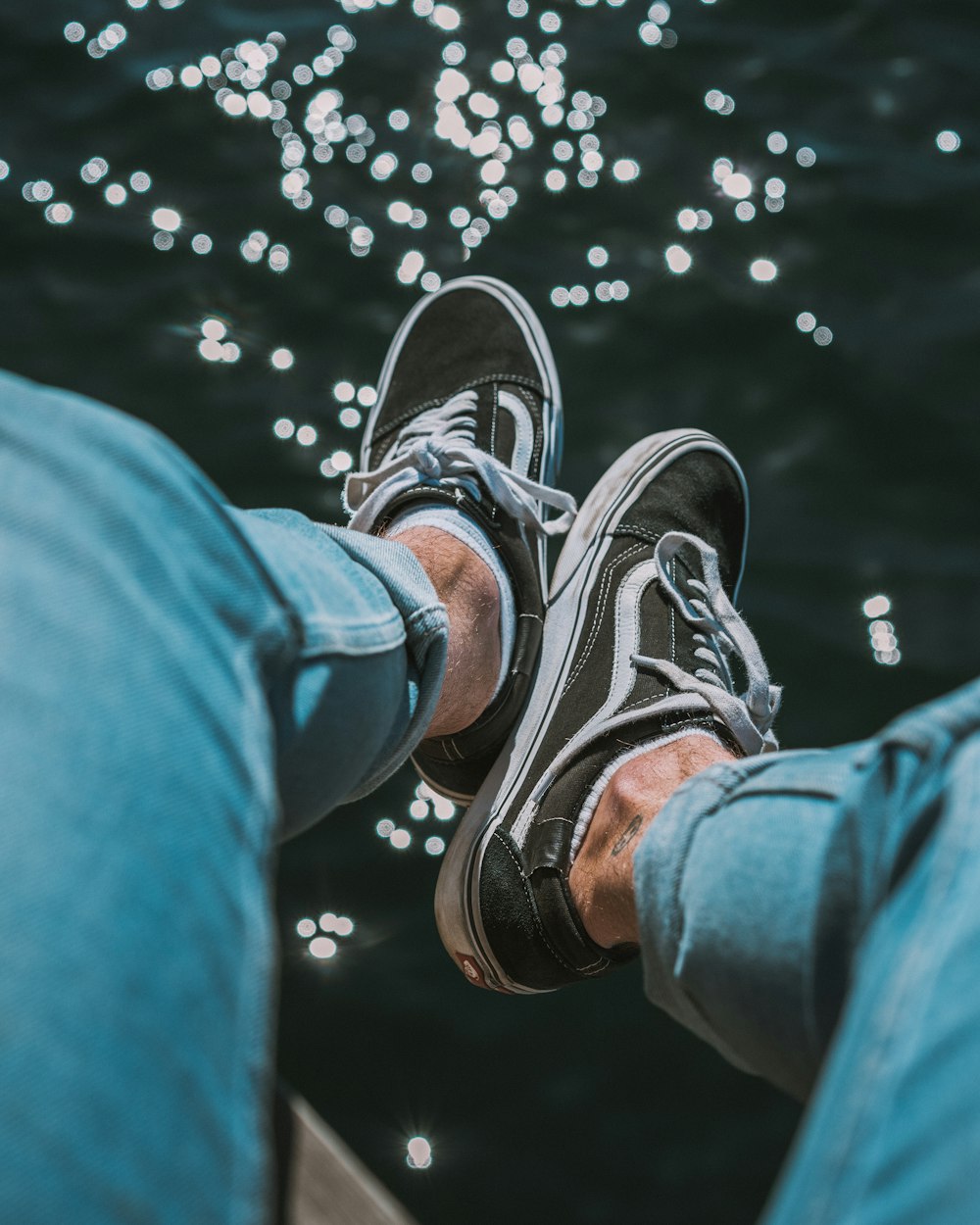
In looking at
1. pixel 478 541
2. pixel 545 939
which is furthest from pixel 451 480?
pixel 545 939

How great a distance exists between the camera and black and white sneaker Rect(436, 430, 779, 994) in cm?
98

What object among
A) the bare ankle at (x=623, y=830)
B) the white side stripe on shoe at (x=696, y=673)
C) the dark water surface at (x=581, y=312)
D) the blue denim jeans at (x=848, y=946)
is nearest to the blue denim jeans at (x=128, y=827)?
the blue denim jeans at (x=848, y=946)

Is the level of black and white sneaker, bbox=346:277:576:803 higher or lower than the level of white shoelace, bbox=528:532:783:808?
higher

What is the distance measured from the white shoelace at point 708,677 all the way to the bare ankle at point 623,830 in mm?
42

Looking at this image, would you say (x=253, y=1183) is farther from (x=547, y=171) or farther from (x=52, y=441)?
(x=547, y=171)

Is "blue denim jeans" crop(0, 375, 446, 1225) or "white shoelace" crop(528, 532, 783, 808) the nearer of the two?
"blue denim jeans" crop(0, 375, 446, 1225)

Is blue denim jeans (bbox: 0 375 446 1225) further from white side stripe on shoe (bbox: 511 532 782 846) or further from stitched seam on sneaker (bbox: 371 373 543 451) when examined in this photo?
stitched seam on sneaker (bbox: 371 373 543 451)

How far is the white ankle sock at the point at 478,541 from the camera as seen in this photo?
3.83ft

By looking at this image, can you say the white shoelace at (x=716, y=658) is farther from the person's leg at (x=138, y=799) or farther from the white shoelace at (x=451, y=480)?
the person's leg at (x=138, y=799)

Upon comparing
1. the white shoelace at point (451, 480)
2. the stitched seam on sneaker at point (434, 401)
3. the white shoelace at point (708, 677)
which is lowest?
the white shoelace at point (708, 677)

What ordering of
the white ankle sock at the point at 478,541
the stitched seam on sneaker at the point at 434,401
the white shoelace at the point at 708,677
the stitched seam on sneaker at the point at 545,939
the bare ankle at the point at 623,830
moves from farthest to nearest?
the stitched seam on sneaker at the point at 434,401 → the white ankle sock at the point at 478,541 → the white shoelace at the point at 708,677 → the stitched seam on sneaker at the point at 545,939 → the bare ankle at the point at 623,830

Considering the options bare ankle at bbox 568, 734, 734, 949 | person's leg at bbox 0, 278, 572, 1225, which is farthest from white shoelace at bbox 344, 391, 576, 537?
person's leg at bbox 0, 278, 572, 1225

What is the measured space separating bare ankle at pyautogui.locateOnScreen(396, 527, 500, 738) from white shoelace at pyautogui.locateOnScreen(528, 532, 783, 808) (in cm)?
13

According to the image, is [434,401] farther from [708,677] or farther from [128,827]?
[128,827]
